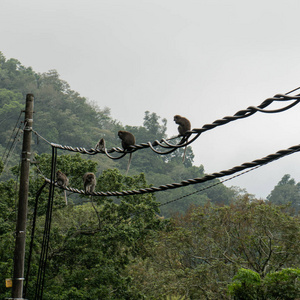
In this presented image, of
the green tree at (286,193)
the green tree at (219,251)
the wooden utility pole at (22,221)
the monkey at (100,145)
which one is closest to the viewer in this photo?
the monkey at (100,145)

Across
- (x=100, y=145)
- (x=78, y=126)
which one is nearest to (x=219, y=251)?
(x=100, y=145)

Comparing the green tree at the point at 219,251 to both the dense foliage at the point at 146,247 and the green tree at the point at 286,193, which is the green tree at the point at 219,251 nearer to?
the dense foliage at the point at 146,247

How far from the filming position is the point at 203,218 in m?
20.9

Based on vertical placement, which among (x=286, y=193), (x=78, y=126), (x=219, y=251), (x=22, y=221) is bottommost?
(x=22, y=221)

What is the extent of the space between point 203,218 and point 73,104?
182 ft

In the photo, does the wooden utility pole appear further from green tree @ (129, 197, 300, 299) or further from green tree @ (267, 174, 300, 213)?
green tree @ (267, 174, 300, 213)

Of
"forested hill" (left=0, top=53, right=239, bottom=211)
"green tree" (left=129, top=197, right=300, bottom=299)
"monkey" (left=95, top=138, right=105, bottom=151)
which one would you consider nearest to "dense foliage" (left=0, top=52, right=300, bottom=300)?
"green tree" (left=129, top=197, right=300, bottom=299)

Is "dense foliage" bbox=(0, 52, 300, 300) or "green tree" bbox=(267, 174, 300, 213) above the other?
"green tree" bbox=(267, 174, 300, 213)

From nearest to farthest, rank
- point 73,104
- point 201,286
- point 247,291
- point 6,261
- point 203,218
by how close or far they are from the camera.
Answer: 1. point 247,291
2. point 6,261
3. point 201,286
4. point 203,218
5. point 73,104

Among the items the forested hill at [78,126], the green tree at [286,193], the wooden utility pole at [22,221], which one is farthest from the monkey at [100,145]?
the green tree at [286,193]

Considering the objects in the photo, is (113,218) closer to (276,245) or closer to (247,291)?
(247,291)

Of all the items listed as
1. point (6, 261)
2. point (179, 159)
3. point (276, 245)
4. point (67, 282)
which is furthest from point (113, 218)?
point (179, 159)

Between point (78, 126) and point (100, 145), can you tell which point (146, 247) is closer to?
point (100, 145)

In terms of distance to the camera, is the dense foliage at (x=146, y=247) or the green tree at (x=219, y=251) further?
the green tree at (x=219, y=251)
